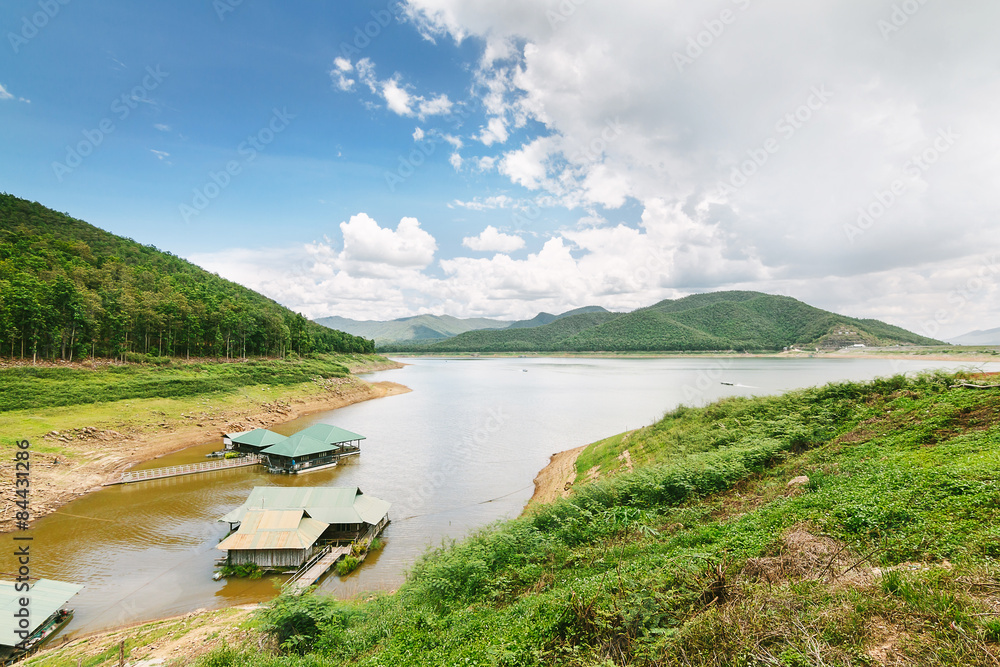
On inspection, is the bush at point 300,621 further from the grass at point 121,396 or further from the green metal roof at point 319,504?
the grass at point 121,396

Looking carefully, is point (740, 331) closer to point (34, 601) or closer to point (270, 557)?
point (270, 557)

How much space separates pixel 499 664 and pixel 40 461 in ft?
102

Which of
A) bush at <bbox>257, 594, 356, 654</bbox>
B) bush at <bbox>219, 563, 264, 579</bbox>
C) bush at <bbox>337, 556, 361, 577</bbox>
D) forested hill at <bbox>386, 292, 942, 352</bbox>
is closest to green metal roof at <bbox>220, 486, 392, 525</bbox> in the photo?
bush at <bbox>337, 556, 361, 577</bbox>

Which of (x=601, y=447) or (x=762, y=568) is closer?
(x=762, y=568)

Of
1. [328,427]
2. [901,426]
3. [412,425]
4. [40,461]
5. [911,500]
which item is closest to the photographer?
[911,500]

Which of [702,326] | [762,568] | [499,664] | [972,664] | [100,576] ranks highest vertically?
[702,326]

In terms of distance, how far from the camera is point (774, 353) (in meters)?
128

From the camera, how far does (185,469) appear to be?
2509cm

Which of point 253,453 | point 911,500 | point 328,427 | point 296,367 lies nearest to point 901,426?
point 911,500

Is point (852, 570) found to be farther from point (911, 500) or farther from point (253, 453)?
point (253, 453)

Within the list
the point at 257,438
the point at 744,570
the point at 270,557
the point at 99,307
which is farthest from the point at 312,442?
the point at 99,307

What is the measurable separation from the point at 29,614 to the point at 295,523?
6974 millimetres

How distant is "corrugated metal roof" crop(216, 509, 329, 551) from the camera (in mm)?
15164

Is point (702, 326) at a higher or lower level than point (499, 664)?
higher
